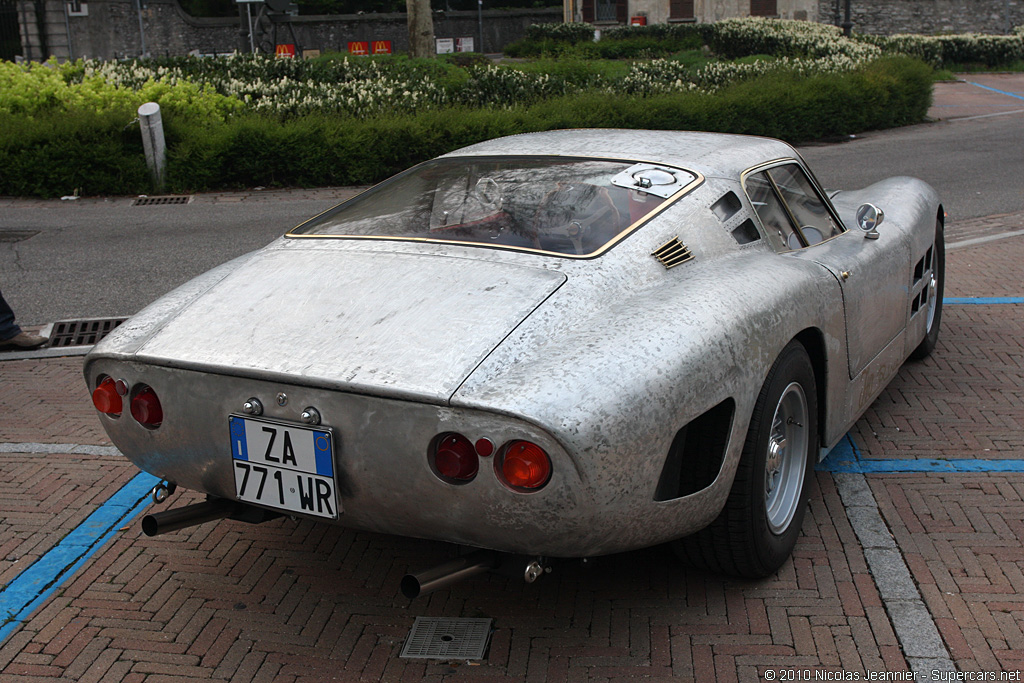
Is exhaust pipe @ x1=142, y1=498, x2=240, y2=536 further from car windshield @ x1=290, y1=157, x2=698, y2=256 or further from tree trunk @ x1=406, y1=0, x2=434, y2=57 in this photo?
tree trunk @ x1=406, y1=0, x2=434, y2=57

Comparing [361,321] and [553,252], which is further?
[553,252]

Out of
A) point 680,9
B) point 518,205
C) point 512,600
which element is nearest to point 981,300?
point 518,205

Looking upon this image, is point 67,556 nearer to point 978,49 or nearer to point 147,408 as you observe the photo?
point 147,408

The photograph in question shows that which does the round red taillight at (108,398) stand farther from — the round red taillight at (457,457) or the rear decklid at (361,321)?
the round red taillight at (457,457)

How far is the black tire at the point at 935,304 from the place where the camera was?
521cm

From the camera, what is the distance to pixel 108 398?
292 centimetres

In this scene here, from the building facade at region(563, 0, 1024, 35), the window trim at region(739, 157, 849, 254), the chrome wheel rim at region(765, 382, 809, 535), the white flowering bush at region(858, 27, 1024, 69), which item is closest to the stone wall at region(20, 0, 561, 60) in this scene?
the building facade at region(563, 0, 1024, 35)

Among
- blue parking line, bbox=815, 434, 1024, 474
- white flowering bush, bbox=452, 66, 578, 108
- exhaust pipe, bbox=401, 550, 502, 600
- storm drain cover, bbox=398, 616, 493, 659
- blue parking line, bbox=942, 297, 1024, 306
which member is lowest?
storm drain cover, bbox=398, 616, 493, 659

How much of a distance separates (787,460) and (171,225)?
8061 mm

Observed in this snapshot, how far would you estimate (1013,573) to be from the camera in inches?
123

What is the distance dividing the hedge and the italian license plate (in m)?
9.88

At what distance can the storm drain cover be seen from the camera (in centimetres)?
280

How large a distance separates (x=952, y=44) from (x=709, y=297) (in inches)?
1315

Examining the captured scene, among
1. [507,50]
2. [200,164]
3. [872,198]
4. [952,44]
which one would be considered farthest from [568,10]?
[872,198]
